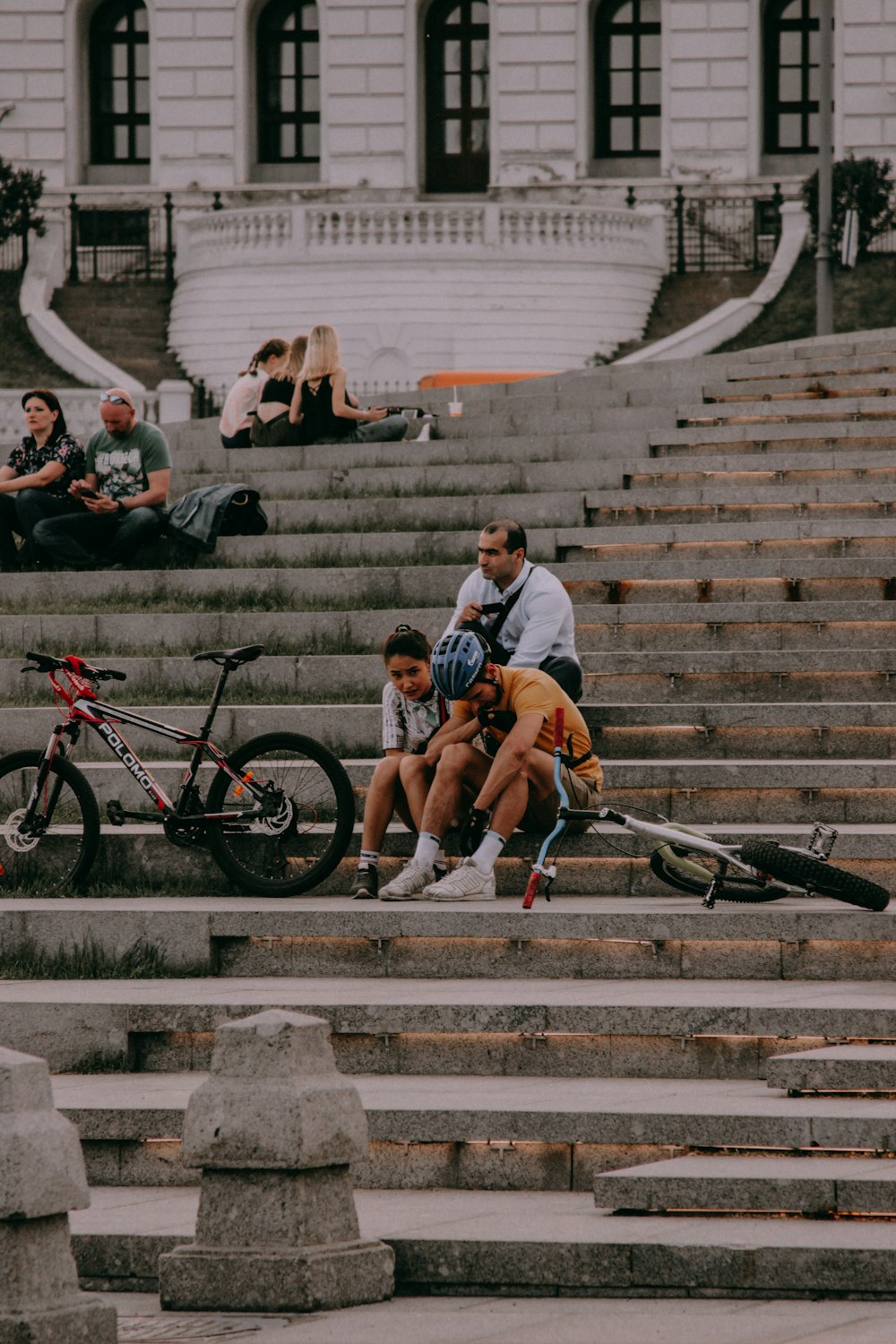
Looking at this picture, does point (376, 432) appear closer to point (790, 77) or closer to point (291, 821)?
point (291, 821)

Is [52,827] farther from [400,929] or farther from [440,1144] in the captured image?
[440,1144]

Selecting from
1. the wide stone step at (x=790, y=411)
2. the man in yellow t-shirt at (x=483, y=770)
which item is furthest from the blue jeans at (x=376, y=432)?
the man in yellow t-shirt at (x=483, y=770)

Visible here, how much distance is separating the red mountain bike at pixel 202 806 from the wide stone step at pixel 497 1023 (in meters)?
1.24

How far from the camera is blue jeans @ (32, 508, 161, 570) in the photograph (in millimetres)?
13938

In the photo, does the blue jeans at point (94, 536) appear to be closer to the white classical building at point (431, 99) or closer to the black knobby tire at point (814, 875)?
the black knobby tire at point (814, 875)

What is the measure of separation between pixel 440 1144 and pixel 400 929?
1774 mm

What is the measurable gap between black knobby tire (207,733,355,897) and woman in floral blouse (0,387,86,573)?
4328 mm

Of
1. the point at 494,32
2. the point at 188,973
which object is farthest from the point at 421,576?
the point at 494,32

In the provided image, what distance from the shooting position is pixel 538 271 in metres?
31.2

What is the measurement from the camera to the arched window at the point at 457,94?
122ft

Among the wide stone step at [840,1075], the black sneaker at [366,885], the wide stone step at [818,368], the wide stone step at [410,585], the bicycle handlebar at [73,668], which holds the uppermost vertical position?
the wide stone step at [818,368]

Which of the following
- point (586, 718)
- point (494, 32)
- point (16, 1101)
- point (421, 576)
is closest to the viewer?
point (16, 1101)

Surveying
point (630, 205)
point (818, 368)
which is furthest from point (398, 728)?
point (630, 205)

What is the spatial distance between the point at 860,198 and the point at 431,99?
8.29 metres
